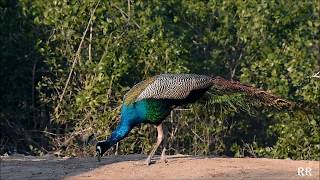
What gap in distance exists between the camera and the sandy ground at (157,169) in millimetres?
7328

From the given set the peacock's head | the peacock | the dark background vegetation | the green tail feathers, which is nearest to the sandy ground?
the peacock's head

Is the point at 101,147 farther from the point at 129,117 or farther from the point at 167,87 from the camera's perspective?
the point at 167,87

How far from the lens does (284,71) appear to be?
37.1 feet

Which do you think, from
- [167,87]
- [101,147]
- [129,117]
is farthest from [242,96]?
[101,147]

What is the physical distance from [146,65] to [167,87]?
9.93 feet

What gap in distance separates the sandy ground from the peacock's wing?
72 centimetres

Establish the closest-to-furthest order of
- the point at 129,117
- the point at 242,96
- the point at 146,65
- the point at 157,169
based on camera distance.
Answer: the point at 157,169 < the point at 129,117 < the point at 242,96 < the point at 146,65

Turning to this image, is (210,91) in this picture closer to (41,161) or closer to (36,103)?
(41,161)

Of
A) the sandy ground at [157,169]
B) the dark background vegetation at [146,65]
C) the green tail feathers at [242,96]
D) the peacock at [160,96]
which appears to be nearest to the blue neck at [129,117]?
the peacock at [160,96]

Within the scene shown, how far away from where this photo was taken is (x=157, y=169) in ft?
25.5

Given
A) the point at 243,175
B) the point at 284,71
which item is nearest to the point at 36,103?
the point at 284,71

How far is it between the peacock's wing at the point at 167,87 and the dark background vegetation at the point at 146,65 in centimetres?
224

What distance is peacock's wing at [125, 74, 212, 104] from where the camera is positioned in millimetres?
7914

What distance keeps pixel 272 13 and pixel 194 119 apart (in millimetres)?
2208
